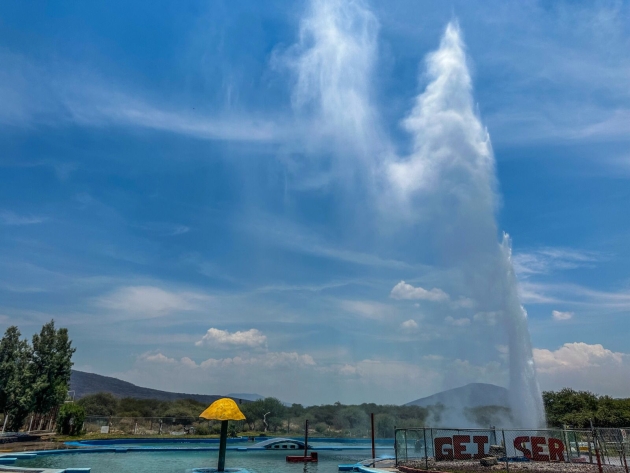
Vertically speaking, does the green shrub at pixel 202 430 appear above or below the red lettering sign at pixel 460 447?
below

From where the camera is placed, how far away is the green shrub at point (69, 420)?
44562mm

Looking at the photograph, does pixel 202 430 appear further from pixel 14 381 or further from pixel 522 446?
pixel 522 446

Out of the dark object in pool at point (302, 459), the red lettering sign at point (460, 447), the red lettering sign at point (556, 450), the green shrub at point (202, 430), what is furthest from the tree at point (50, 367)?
the red lettering sign at point (556, 450)

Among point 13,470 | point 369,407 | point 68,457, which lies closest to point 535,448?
point 13,470

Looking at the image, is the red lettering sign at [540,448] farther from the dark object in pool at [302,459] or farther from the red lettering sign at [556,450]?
the dark object in pool at [302,459]

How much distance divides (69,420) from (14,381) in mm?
Result: 6792

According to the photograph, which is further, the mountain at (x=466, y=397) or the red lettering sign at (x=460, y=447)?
the mountain at (x=466, y=397)

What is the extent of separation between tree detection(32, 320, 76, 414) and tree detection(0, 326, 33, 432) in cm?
91

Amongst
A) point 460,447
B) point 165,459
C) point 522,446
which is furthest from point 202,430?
point 522,446

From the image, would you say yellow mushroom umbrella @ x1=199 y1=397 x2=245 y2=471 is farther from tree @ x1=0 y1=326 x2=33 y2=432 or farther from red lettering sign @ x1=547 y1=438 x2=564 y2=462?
tree @ x1=0 y1=326 x2=33 y2=432

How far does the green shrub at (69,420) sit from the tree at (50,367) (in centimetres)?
149

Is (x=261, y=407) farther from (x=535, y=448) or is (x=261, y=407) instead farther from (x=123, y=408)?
(x=535, y=448)

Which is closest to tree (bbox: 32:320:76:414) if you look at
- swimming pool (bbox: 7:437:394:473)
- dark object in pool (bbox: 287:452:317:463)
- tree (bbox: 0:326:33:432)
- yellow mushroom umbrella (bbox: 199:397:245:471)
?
tree (bbox: 0:326:33:432)

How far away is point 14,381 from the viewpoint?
41.7 metres
